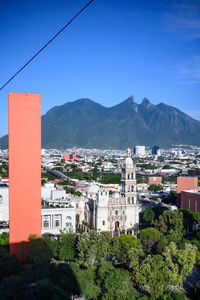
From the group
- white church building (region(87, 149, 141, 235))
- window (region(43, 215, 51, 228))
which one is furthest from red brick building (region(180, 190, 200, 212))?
window (region(43, 215, 51, 228))

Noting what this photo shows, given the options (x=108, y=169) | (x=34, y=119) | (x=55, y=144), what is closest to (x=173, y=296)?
(x=34, y=119)

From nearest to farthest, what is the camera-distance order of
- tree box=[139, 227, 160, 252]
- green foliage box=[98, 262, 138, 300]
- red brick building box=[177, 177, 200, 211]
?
green foliage box=[98, 262, 138, 300], tree box=[139, 227, 160, 252], red brick building box=[177, 177, 200, 211]

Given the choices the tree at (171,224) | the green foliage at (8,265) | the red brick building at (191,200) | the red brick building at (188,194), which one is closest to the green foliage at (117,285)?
the green foliage at (8,265)

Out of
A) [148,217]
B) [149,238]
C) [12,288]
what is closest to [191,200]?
[148,217]

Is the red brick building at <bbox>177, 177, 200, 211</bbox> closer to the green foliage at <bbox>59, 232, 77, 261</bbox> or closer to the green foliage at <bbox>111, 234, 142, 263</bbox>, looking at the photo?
the green foliage at <bbox>111, 234, 142, 263</bbox>

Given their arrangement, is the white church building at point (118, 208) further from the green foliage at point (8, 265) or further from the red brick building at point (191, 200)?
the green foliage at point (8, 265)

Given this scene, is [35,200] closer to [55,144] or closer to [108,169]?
[108,169]
